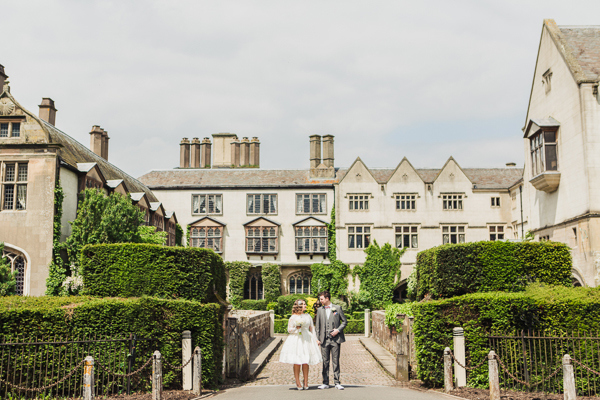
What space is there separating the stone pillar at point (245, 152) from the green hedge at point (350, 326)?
17713 millimetres

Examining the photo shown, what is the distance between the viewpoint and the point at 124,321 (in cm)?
1233

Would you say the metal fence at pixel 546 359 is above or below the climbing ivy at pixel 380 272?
below

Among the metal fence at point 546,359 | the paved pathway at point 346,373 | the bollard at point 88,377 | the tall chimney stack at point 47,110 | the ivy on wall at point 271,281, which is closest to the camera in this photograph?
the bollard at point 88,377

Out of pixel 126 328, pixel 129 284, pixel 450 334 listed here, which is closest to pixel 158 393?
pixel 126 328

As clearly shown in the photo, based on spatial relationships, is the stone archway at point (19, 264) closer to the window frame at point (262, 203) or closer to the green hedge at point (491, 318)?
the green hedge at point (491, 318)

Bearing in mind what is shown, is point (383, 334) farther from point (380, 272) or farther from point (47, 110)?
point (47, 110)

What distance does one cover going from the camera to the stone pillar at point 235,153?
49281mm

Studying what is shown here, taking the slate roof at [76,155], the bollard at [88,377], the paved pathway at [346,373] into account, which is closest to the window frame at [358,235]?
the slate roof at [76,155]

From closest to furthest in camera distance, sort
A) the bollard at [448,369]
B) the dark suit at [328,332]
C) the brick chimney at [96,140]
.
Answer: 1. the bollard at [448,369]
2. the dark suit at [328,332]
3. the brick chimney at [96,140]

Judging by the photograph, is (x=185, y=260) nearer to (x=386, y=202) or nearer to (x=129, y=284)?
(x=129, y=284)

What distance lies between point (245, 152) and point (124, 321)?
124 feet

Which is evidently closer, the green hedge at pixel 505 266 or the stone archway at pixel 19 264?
the green hedge at pixel 505 266

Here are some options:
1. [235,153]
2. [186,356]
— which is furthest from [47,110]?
[186,356]

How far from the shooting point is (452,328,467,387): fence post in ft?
41.1
